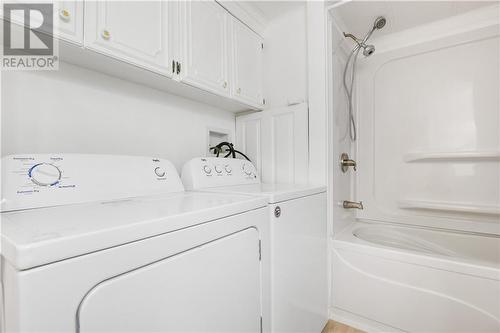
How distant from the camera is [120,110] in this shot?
4.42ft

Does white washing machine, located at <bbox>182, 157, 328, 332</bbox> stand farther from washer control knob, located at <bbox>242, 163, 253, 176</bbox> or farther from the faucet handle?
the faucet handle

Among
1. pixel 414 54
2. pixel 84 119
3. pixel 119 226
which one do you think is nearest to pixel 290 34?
pixel 414 54

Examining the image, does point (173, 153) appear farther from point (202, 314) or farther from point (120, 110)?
point (202, 314)

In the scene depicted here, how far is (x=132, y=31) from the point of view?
3.63 ft

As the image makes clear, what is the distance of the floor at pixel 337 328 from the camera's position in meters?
1.53

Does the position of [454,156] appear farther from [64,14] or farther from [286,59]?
[64,14]

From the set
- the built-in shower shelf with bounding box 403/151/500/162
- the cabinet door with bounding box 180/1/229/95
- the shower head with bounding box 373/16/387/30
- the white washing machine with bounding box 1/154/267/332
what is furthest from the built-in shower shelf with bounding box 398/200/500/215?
the cabinet door with bounding box 180/1/229/95

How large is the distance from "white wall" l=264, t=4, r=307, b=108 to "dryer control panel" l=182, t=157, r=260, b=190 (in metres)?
0.69

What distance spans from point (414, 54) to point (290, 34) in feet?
3.78

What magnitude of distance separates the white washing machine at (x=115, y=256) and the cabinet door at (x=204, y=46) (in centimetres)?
68

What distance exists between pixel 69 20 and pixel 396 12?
2207 mm

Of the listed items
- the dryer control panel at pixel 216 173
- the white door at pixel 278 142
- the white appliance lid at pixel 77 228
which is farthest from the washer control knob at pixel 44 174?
the white door at pixel 278 142

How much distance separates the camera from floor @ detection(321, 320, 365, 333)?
153 centimetres

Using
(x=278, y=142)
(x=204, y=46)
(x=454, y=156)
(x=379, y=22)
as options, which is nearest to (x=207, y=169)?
(x=278, y=142)
